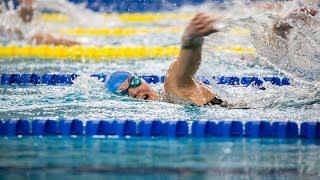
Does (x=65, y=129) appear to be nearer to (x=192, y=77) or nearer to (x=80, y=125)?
(x=80, y=125)

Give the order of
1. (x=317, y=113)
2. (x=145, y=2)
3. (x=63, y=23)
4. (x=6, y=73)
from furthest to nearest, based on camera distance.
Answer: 1. (x=145, y=2)
2. (x=63, y=23)
3. (x=6, y=73)
4. (x=317, y=113)

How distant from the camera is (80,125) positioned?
407cm

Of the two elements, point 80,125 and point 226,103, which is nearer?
point 80,125

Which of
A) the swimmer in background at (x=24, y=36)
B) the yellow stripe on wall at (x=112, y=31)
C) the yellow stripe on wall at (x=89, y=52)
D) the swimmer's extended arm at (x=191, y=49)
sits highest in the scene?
the swimmer's extended arm at (x=191, y=49)

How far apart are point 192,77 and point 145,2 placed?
750cm

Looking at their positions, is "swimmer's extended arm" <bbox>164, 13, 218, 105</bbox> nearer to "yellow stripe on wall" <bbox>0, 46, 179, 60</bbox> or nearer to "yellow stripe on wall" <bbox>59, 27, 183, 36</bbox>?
"yellow stripe on wall" <bbox>0, 46, 179, 60</bbox>

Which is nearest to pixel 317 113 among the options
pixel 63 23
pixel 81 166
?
pixel 81 166

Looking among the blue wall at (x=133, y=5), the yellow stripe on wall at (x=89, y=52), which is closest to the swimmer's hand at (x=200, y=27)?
the yellow stripe on wall at (x=89, y=52)

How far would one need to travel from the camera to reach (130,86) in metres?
4.96

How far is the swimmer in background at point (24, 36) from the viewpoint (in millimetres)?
8812

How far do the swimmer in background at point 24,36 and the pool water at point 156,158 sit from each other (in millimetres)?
4888

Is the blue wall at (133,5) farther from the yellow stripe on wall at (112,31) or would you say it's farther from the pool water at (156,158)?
the pool water at (156,158)

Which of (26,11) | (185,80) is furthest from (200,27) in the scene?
(26,11)

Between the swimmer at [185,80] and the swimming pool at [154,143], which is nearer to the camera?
the swimming pool at [154,143]
